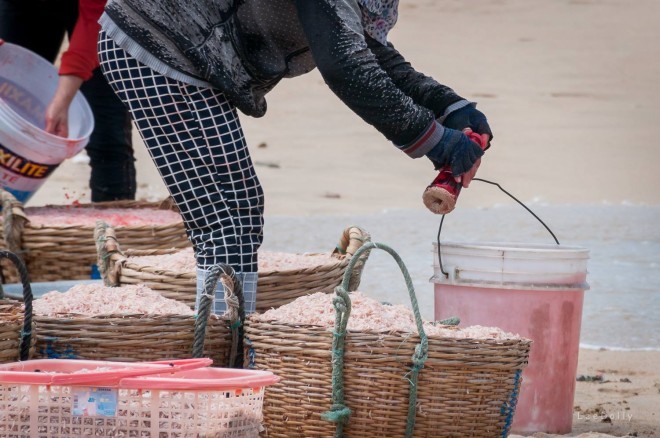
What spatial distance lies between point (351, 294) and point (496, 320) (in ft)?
1.74

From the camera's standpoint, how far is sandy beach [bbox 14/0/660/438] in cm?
470

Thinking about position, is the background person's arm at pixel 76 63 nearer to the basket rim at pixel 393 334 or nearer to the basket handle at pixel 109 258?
the basket handle at pixel 109 258

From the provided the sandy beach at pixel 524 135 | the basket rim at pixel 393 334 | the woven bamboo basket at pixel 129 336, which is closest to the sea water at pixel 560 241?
the sandy beach at pixel 524 135

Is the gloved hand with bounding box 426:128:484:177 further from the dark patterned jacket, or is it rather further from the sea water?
the sea water

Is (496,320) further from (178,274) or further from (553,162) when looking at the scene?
(553,162)

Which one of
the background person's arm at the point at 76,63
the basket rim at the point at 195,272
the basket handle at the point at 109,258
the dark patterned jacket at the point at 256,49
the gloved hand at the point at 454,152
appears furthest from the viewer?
the background person's arm at the point at 76,63

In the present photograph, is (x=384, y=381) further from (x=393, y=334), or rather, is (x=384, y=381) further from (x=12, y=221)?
(x=12, y=221)

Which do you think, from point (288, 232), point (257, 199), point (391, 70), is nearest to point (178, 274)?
point (257, 199)

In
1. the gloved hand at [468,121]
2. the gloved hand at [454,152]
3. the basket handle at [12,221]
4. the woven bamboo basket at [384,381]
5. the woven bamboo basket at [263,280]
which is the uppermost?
the gloved hand at [468,121]

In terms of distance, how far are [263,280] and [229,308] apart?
2.13 ft

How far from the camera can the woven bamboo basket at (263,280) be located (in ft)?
10.7

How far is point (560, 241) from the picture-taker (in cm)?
632

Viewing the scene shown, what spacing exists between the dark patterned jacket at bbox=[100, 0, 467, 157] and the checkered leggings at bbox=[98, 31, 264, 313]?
38 millimetres

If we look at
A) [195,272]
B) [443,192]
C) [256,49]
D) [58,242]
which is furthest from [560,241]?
[256,49]
